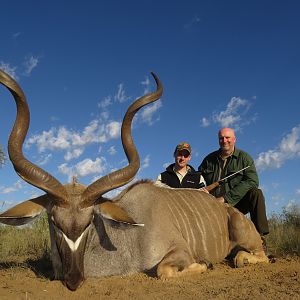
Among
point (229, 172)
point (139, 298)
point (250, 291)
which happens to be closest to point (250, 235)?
point (229, 172)

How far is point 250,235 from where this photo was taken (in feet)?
18.7

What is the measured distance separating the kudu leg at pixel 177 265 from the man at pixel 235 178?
1.73 meters

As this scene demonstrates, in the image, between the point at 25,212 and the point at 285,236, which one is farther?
the point at 285,236

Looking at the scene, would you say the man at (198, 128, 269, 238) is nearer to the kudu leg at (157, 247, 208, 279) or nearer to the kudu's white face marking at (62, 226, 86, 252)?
the kudu leg at (157, 247, 208, 279)

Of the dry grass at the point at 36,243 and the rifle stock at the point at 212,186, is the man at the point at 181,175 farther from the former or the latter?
the dry grass at the point at 36,243

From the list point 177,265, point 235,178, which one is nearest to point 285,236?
point 235,178

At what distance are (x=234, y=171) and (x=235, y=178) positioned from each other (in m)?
0.10

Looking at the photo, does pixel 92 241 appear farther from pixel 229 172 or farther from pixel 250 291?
pixel 229 172

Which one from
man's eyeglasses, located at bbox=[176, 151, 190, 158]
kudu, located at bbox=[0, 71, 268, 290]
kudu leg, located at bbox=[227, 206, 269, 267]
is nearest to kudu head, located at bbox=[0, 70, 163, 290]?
kudu, located at bbox=[0, 71, 268, 290]

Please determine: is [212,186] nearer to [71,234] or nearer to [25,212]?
[71,234]

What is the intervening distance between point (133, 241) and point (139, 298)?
3.86 ft

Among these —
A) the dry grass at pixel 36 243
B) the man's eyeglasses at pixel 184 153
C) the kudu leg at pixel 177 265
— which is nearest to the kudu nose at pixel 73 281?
the kudu leg at pixel 177 265

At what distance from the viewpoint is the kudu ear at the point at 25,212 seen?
13.5ft

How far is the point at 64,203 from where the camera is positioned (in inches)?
163
